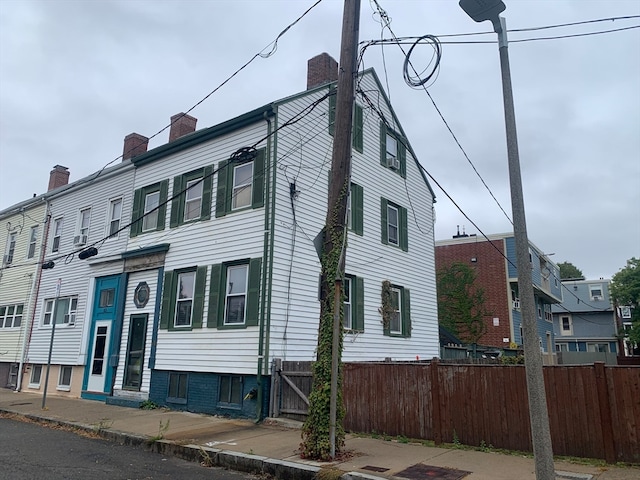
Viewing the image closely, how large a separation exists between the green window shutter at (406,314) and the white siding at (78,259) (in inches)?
378

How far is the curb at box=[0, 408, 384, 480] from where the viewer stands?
7.12 metres

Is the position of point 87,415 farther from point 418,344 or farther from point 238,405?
point 418,344

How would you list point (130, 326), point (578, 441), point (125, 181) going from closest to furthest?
point (578, 441) < point (130, 326) < point (125, 181)

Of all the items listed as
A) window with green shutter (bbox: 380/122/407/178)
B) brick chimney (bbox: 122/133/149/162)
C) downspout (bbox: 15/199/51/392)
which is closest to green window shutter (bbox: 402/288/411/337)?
window with green shutter (bbox: 380/122/407/178)

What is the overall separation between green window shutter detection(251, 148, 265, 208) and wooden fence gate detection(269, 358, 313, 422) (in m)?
4.05

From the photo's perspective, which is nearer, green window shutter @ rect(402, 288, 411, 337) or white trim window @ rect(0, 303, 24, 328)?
green window shutter @ rect(402, 288, 411, 337)

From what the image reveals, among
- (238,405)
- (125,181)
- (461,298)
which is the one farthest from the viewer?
(461,298)

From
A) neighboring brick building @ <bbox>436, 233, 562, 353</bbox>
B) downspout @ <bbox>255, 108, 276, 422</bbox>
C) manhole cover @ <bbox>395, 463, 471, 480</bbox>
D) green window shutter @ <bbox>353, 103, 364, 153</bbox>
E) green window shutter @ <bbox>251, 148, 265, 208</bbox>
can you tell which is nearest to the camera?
manhole cover @ <bbox>395, 463, 471, 480</bbox>

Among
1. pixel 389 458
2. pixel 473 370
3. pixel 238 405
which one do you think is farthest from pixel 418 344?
pixel 389 458

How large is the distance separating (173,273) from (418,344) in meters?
8.77

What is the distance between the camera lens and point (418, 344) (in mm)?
17781

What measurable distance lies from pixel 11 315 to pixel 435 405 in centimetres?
1998

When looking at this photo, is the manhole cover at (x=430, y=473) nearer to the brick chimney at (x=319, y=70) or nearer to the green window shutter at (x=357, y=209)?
the green window shutter at (x=357, y=209)

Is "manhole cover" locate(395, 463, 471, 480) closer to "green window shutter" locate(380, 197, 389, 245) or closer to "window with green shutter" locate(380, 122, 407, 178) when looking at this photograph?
"green window shutter" locate(380, 197, 389, 245)
